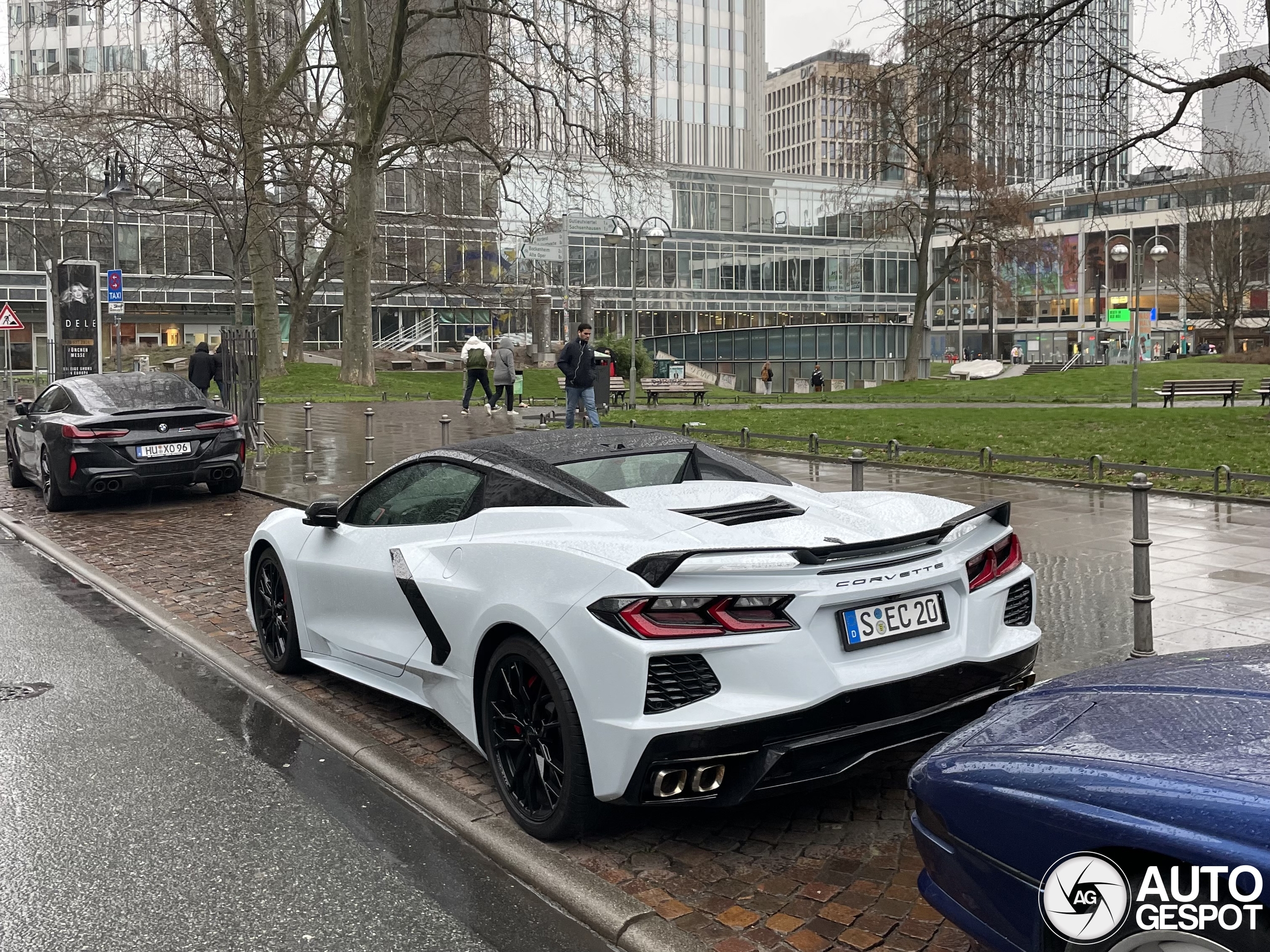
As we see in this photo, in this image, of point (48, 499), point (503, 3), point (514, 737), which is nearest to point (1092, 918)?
point (514, 737)

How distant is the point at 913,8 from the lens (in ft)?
57.1

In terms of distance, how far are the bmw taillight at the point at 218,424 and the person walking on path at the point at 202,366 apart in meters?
8.43

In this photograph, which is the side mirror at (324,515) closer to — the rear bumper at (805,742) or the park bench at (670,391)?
the rear bumper at (805,742)

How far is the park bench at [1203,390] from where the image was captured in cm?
2978

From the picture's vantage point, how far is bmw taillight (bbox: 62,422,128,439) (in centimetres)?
1357

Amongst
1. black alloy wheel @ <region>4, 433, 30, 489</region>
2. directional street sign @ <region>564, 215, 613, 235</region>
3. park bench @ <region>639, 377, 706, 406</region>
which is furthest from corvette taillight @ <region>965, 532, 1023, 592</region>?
directional street sign @ <region>564, 215, 613, 235</region>

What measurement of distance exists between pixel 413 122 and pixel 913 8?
68.7 feet

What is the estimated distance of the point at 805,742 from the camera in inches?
158

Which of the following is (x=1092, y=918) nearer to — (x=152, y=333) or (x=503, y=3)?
(x=503, y=3)

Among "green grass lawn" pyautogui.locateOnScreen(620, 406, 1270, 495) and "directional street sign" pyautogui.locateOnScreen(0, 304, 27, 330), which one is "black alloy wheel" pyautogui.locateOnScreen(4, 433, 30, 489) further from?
"directional street sign" pyautogui.locateOnScreen(0, 304, 27, 330)

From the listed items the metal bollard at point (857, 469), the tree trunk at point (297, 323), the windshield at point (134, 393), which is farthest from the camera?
the tree trunk at point (297, 323)

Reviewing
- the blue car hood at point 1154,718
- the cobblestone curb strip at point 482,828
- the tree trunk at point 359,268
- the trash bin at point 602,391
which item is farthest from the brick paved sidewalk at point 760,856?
the tree trunk at point 359,268

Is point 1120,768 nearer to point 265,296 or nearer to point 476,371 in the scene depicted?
point 476,371

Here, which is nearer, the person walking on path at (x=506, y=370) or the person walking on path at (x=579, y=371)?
the person walking on path at (x=579, y=371)
